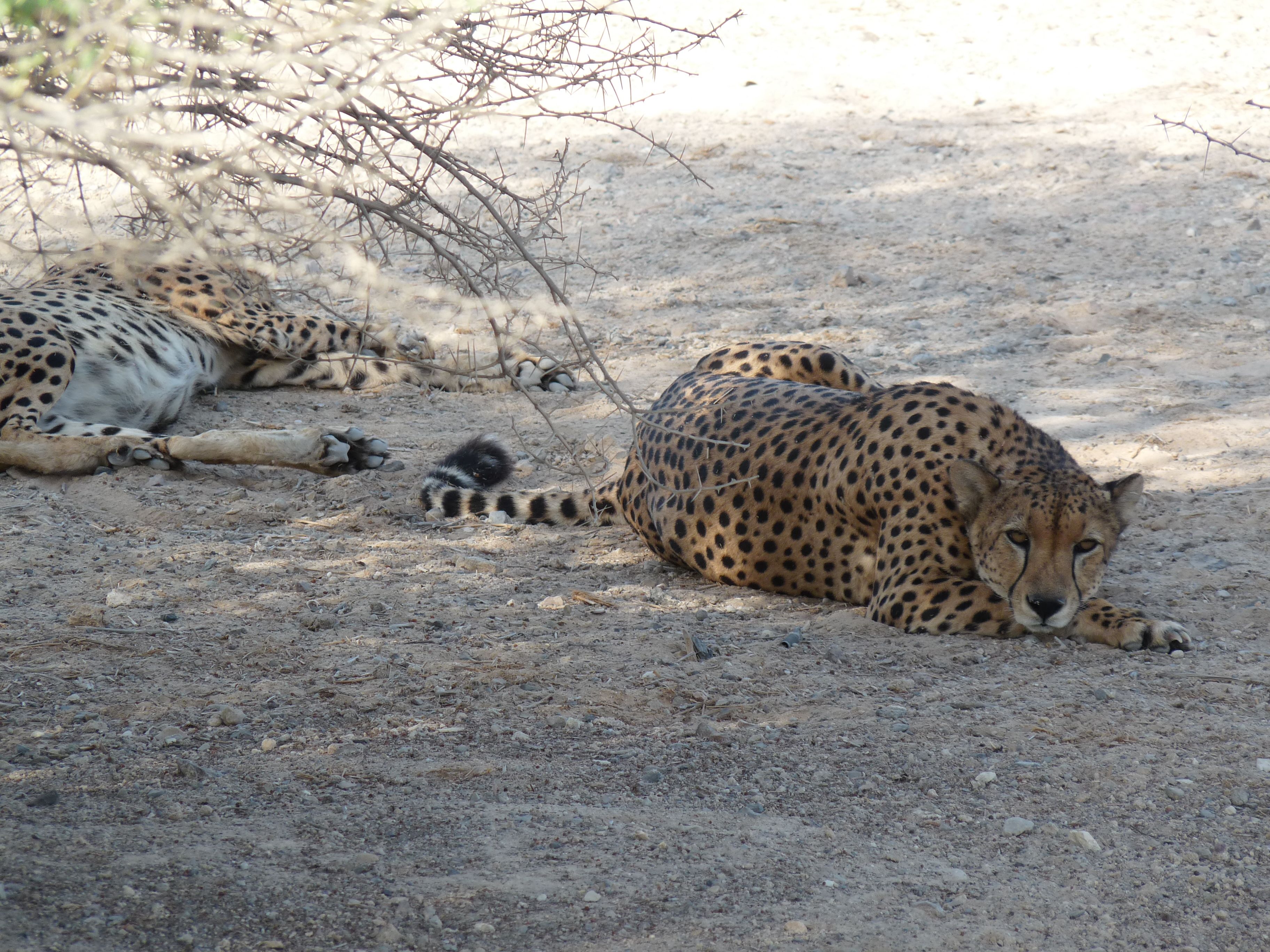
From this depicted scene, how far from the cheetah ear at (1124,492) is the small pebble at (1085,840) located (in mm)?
1378

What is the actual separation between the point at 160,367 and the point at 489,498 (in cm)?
224

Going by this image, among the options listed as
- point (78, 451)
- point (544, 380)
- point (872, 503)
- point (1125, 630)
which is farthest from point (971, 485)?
point (78, 451)

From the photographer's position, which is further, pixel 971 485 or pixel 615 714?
pixel 971 485

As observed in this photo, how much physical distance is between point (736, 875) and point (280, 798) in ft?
3.30

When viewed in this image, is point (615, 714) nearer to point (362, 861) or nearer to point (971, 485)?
point (362, 861)

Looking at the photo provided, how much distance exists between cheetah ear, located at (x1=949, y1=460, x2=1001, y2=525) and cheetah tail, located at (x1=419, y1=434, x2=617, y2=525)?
5.04ft

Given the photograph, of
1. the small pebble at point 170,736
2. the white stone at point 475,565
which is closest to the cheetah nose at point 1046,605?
the white stone at point 475,565

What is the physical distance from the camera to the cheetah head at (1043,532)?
3707mm

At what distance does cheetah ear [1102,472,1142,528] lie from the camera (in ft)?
12.7

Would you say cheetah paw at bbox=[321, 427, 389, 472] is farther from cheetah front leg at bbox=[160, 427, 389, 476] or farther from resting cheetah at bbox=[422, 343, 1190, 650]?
resting cheetah at bbox=[422, 343, 1190, 650]

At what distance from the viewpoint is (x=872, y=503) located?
4.18 m

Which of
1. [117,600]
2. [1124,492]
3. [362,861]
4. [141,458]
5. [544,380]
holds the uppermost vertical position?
[544,380]

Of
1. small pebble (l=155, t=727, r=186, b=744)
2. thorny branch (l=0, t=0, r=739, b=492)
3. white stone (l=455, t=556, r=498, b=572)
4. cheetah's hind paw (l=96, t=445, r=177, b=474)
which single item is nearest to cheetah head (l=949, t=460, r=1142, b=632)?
thorny branch (l=0, t=0, r=739, b=492)

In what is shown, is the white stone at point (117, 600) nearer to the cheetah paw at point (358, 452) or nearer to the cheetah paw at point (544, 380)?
the cheetah paw at point (358, 452)
